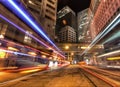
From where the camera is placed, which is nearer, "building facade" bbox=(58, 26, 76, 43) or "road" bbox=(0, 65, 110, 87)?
"road" bbox=(0, 65, 110, 87)

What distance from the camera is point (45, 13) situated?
71438 millimetres

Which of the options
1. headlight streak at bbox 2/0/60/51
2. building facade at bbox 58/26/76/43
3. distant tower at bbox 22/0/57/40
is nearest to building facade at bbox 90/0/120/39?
distant tower at bbox 22/0/57/40

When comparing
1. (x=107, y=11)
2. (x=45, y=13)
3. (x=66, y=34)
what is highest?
(x=66, y=34)

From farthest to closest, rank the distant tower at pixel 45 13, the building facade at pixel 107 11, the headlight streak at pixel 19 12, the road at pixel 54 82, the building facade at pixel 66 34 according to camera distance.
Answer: the building facade at pixel 66 34, the distant tower at pixel 45 13, the building facade at pixel 107 11, the headlight streak at pixel 19 12, the road at pixel 54 82

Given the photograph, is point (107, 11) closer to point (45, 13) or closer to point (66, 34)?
point (45, 13)

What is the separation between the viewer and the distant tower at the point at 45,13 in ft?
218

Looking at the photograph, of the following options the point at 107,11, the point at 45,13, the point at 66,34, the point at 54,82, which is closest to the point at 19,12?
the point at 54,82

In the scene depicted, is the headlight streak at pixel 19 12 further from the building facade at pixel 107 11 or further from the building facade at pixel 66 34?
the building facade at pixel 66 34

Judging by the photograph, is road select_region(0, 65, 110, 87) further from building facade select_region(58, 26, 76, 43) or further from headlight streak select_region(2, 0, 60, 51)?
building facade select_region(58, 26, 76, 43)

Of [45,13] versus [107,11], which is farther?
[107,11]

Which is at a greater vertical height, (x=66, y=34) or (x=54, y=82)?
(x=66, y=34)

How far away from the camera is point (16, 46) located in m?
12.0

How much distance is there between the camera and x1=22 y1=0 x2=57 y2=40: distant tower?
66.4 m

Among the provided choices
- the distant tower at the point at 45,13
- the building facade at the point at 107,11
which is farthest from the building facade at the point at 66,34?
the distant tower at the point at 45,13
